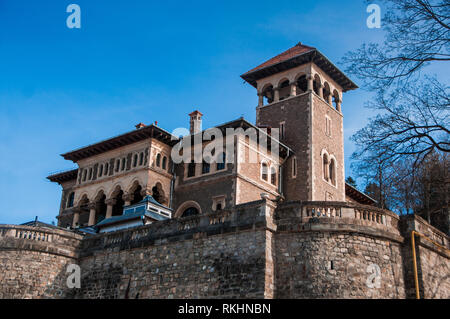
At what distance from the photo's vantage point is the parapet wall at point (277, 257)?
1628 centimetres

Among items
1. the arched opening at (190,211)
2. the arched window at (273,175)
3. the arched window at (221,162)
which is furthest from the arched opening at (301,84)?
the arched opening at (190,211)

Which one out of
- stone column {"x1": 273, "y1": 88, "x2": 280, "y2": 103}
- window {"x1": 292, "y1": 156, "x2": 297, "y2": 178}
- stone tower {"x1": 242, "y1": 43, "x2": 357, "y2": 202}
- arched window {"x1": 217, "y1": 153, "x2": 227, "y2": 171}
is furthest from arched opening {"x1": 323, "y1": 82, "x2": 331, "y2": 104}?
arched window {"x1": 217, "y1": 153, "x2": 227, "y2": 171}

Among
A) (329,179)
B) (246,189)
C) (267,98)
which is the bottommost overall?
(246,189)

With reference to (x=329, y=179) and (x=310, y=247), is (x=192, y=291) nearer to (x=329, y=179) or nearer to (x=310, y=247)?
(x=310, y=247)

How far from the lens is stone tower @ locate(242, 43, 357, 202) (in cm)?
3328

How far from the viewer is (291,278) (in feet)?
53.9

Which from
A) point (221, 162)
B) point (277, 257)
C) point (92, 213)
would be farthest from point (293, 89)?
point (277, 257)

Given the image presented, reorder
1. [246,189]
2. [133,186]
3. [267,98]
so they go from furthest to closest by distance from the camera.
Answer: [267,98]
[133,186]
[246,189]

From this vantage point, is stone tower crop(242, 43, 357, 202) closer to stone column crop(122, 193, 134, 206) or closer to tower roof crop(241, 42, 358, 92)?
tower roof crop(241, 42, 358, 92)

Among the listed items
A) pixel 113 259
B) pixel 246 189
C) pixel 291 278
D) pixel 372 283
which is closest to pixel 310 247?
pixel 291 278

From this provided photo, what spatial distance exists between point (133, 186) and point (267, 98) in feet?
40.6

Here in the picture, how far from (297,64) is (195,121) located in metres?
7.91

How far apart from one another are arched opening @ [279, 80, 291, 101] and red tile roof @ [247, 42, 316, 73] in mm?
1612
